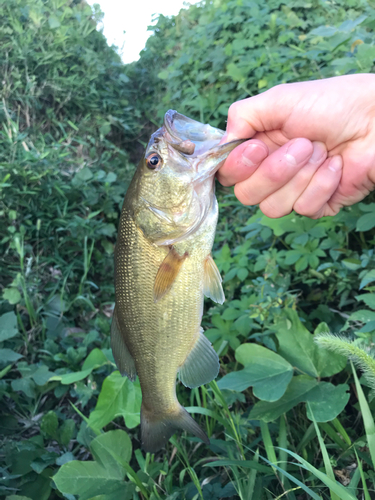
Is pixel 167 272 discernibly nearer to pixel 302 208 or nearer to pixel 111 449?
pixel 302 208

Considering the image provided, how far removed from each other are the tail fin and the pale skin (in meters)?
1.15

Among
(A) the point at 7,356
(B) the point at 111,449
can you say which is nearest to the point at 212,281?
(B) the point at 111,449

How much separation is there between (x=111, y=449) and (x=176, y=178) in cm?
150

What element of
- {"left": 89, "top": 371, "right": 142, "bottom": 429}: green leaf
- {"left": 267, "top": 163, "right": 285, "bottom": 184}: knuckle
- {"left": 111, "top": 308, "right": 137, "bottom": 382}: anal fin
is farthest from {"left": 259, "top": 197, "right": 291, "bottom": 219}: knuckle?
{"left": 89, "top": 371, "right": 142, "bottom": 429}: green leaf

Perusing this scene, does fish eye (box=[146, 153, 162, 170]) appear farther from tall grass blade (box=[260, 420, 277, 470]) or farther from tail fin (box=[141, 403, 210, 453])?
tall grass blade (box=[260, 420, 277, 470])

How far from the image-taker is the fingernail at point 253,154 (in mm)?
1486

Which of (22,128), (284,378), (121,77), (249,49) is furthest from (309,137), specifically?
(121,77)

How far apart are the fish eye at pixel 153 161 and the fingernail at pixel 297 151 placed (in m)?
0.57

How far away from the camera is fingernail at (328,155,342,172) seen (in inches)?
67.0

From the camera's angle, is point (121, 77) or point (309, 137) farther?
point (121, 77)

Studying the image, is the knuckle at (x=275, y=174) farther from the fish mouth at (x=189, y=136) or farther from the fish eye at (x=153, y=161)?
the fish eye at (x=153, y=161)

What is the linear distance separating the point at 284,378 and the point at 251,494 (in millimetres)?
519

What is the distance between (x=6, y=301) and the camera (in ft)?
10.2

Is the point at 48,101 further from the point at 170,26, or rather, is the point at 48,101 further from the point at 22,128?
the point at 170,26
